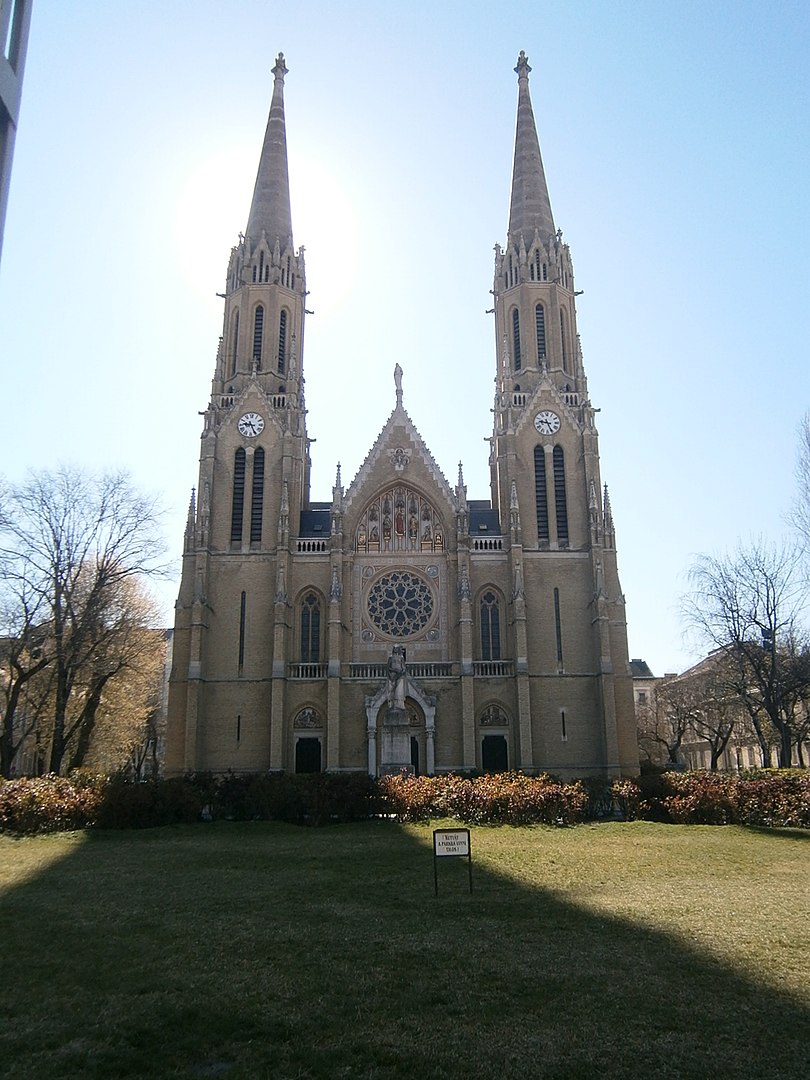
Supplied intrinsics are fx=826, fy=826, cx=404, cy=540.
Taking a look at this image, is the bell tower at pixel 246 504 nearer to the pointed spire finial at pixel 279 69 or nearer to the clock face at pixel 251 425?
the clock face at pixel 251 425

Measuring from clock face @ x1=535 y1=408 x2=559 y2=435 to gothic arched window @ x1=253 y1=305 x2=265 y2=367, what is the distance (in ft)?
55.5

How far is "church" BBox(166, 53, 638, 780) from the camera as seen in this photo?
41.1 meters

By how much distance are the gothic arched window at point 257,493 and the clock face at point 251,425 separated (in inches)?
37.4

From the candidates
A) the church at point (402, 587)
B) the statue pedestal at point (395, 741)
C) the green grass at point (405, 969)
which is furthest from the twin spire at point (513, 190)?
the green grass at point (405, 969)

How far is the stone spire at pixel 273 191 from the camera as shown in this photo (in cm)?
5253

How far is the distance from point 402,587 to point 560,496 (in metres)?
10.2

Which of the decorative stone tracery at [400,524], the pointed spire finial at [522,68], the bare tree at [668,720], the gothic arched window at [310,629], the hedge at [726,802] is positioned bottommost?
the hedge at [726,802]

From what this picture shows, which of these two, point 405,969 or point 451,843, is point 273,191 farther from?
point 405,969

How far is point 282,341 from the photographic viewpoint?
1983 inches

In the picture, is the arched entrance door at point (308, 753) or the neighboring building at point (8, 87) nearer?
the neighboring building at point (8, 87)

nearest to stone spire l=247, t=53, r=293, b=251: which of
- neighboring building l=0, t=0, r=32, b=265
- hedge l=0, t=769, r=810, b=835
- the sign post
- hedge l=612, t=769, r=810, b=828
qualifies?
hedge l=0, t=769, r=810, b=835

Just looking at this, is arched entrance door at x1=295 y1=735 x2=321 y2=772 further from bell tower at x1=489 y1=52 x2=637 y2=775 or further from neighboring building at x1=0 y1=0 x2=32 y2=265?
neighboring building at x1=0 y1=0 x2=32 y2=265

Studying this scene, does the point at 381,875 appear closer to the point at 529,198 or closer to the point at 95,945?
the point at 95,945

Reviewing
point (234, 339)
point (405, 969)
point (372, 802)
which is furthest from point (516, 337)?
point (405, 969)
